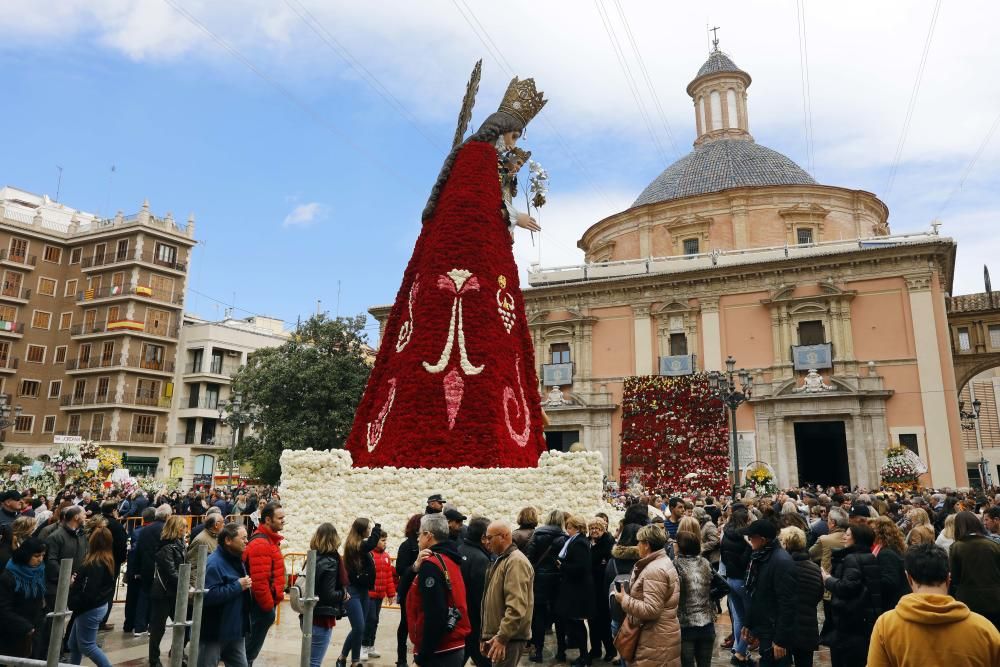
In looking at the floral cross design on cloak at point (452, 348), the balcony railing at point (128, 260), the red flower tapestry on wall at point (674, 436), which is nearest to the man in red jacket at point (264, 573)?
the floral cross design on cloak at point (452, 348)

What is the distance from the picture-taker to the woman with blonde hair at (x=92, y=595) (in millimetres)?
5434

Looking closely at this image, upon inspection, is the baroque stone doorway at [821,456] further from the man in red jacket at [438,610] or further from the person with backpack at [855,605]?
the man in red jacket at [438,610]

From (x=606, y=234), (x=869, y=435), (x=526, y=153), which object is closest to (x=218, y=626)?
(x=526, y=153)

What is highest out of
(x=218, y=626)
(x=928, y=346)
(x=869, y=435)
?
(x=928, y=346)

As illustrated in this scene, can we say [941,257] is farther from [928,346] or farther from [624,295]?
[624,295]

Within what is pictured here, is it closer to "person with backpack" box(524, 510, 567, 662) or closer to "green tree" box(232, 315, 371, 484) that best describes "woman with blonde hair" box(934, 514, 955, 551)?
"person with backpack" box(524, 510, 567, 662)

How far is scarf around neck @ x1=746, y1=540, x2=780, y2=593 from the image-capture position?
5.09 m

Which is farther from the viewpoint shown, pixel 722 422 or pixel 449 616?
pixel 722 422

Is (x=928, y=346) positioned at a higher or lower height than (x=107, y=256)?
lower

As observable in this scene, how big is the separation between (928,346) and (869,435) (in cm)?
365

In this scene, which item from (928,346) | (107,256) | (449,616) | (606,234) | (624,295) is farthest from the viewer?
(107,256)

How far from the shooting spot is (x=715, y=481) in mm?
24594

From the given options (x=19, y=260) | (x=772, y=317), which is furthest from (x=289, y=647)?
(x=19, y=260)

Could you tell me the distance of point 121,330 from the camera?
38.3 m
